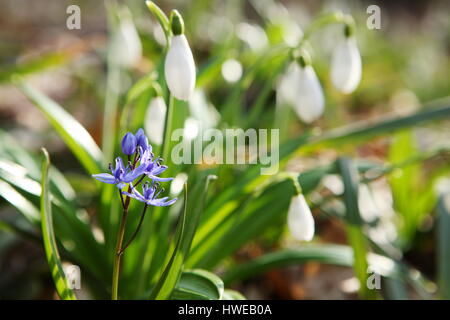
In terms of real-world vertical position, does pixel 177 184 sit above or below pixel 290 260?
above

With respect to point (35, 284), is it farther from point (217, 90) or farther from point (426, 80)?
point (426, 80)

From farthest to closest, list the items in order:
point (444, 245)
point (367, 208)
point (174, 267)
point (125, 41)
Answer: point (367, 208)
point (125, 41)
point (444, 245)
point (174, 267)

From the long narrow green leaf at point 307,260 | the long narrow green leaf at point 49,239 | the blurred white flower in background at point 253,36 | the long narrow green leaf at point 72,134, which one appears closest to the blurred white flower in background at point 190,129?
the long narrow green leaf at point 72,134

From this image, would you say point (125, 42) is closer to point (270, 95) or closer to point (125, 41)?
point (125, 41)

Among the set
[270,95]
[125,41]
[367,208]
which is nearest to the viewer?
[125,41]

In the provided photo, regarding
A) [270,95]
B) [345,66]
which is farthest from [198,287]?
[270,95]

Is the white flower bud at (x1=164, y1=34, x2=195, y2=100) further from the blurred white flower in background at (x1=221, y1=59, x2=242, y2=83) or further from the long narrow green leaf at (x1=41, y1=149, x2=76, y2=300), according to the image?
the blurred white flower in background at (x1=221, y1=59, x2=242, y2=83)

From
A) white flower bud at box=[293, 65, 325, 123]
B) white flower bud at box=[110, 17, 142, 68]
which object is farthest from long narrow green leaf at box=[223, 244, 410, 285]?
white flower bud at box=[110, 17, 142, 68]
